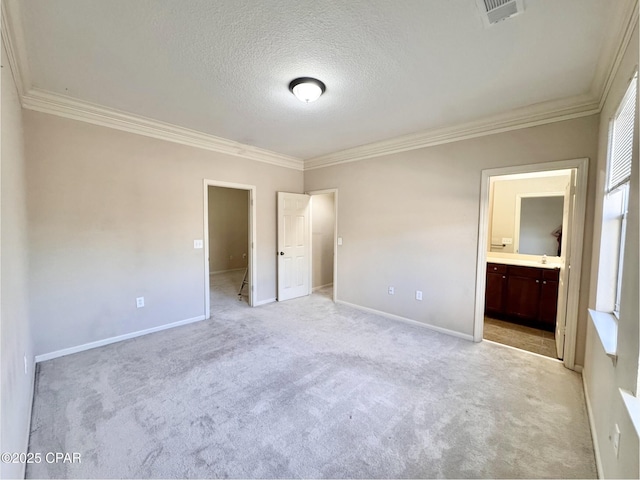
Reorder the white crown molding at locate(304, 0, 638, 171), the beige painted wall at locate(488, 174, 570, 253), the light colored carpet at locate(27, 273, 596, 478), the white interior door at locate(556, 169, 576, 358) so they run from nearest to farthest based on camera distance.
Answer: the light colored carpet at locate(27, 273, 596, 478)
the white crown molding at locate(304, 0, 638, 171)
the white interior door at locate(556, 169, 576, 358)
the beige painted wall at locate(488, 174, 570, 253)

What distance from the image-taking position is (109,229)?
3.01 m

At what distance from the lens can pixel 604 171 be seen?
2.07 meters

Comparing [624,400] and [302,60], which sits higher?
[302,60]

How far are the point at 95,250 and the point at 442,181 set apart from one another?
13.8 ft

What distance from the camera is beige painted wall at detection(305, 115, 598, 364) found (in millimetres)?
2680

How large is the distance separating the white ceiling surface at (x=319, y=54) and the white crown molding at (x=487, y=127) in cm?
12

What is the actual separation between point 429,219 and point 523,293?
1766 mm

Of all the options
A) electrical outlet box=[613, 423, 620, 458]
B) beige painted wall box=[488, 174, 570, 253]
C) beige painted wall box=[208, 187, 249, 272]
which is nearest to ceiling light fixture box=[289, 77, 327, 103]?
electrical outlet box=[613, 423, 620, 458]

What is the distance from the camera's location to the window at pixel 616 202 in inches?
63.1

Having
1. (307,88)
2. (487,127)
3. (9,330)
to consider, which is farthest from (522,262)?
(9,330)

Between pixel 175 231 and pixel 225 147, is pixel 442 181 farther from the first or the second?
pixel 175 231

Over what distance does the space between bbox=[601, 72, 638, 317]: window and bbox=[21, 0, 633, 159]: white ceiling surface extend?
1.74ft

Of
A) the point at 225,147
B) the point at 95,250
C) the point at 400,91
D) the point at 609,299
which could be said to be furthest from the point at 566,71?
the point at 95,250

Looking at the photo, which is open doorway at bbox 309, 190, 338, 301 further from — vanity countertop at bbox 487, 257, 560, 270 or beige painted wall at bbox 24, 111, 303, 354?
vanity countertop at bbox 487, 257, 560, 270
